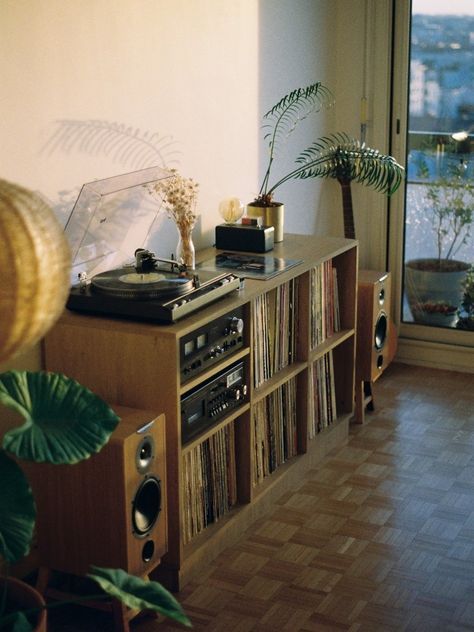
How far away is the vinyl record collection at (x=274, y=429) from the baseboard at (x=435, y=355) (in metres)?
1.61

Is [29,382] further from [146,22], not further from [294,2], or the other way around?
[294,2]

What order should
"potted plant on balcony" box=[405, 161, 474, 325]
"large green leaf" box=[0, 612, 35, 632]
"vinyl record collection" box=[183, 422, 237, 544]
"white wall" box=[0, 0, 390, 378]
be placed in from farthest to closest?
"potted plant on balcony" box=[405, 161, 474, 325] < "vinyl record collection" box=[183, 422, 237, 544] < "white wall" box=[0, 0, 390, 378] < "large green leaf" box=[0, 612, 35, 632]

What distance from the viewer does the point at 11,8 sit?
3.05 m

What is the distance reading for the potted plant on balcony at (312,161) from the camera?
4.54 meters

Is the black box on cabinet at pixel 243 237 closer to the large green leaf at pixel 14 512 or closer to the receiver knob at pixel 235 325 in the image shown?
the receiver knob at pixel 235 325

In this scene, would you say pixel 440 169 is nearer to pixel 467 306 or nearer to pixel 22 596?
pixel 467 306

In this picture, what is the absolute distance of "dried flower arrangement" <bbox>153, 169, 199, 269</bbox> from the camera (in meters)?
3.70

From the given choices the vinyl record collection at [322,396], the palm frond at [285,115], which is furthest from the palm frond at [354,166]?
the vinyl record collection at [322,396]

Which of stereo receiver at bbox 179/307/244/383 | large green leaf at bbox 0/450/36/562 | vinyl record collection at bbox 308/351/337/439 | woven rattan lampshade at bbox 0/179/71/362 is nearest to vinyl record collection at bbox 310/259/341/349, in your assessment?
vinyl record collection at bbox 308/351/337/439

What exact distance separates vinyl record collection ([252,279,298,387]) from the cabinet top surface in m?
0.10

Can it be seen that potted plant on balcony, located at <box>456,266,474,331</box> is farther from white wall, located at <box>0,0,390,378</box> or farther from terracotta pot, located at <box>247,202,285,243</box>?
terracotta pot, located at <box>247,202,285,243</box>

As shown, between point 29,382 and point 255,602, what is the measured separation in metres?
1.17

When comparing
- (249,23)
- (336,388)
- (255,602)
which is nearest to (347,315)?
(336,388)

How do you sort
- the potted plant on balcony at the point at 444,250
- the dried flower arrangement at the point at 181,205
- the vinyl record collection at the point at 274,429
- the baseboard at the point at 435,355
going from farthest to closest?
the baseboard at the point at 435,355
the potted plant on balcony at the point at 444,250
the vinyl record collection at the point at 274,429
the dried flower arrangement at the point at 181,205
